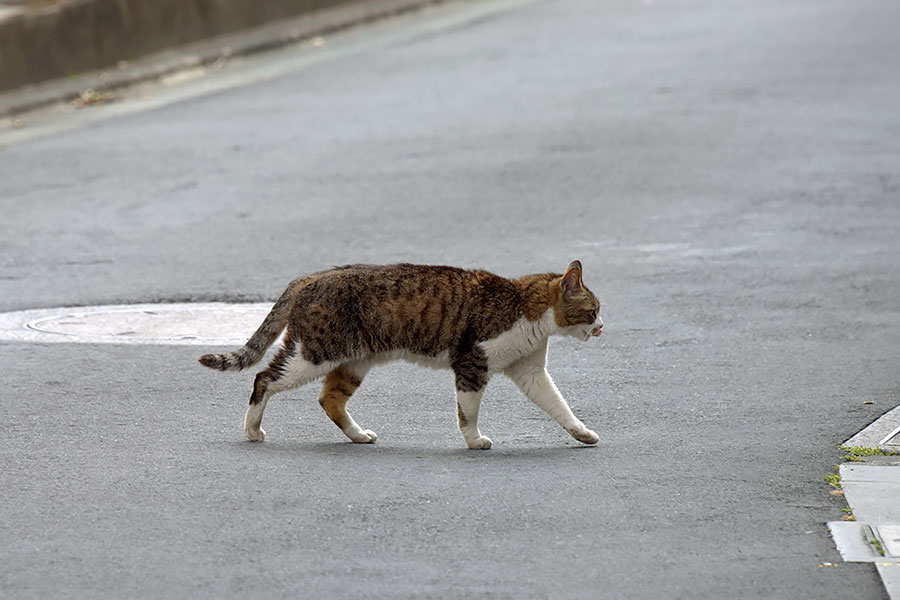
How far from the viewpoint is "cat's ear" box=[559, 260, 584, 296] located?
7504mm

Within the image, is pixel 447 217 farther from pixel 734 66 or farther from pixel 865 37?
pixel 865 37

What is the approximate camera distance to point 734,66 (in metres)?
18.7

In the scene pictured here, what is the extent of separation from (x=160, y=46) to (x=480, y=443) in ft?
41.9

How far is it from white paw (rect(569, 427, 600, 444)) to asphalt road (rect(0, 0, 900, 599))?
0.32ft

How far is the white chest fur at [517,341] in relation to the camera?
7.40 m

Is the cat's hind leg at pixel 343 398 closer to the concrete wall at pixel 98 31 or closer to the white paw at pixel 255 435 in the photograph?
the white paw at pixel 255 435

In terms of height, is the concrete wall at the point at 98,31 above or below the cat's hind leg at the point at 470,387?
→ above

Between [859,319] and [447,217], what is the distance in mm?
3773

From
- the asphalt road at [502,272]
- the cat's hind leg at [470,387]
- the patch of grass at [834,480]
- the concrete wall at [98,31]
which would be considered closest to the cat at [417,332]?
the cat's hind leg at [470,387]

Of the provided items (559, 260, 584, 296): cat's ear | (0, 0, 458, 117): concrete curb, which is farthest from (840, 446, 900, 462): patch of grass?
(0, 0, 458, 117): concrete curb

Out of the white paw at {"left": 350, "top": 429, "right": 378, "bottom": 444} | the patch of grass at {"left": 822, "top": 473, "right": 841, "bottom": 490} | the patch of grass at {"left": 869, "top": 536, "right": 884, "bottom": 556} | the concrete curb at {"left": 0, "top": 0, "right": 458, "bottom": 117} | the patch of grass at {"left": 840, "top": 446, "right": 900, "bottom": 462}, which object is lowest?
the patch of grass at {"left": 840, "top": 446, "right": 900, "bottom": 462}

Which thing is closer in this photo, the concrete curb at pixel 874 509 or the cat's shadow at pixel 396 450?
the concrete curb at pixel 874 509

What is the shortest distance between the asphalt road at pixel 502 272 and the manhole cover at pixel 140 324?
22cm

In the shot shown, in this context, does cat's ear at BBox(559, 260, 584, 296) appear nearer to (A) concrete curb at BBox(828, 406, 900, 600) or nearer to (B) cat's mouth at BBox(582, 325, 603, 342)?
(B) cat's mouth at BBox(582, 325, 603, 342)
